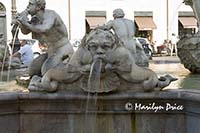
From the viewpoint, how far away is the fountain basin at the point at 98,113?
485cm

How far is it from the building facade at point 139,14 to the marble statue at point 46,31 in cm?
3130

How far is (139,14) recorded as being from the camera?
3969 cm

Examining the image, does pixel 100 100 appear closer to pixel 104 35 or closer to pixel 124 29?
pixel 104 35

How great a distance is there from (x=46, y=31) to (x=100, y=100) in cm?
153

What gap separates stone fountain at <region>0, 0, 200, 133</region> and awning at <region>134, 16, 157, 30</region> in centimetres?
3406

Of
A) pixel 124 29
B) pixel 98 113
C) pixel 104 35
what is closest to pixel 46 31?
pixel 104 35

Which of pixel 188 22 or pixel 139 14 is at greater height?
pixel 139 14

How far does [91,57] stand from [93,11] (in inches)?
1359

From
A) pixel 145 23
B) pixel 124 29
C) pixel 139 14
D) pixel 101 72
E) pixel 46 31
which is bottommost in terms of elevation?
pixel 101 72

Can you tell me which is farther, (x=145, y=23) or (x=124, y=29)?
(x=145, y=23)

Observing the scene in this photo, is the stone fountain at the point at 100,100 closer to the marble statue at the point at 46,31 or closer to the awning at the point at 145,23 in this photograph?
the marble statue at the point at 46,31

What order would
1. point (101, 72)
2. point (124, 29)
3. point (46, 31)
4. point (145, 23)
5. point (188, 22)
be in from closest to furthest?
point (101, 72) < point (46, 31) < point (124, 29) < point (145, 23) < point (188, 22)

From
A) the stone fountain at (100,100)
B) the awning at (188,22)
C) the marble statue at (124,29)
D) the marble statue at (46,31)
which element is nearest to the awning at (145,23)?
the awning at (188,22)

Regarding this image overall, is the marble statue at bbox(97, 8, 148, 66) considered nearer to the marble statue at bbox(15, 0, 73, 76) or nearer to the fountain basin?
the marble statue at bbox(15, 0, 73, 76)
